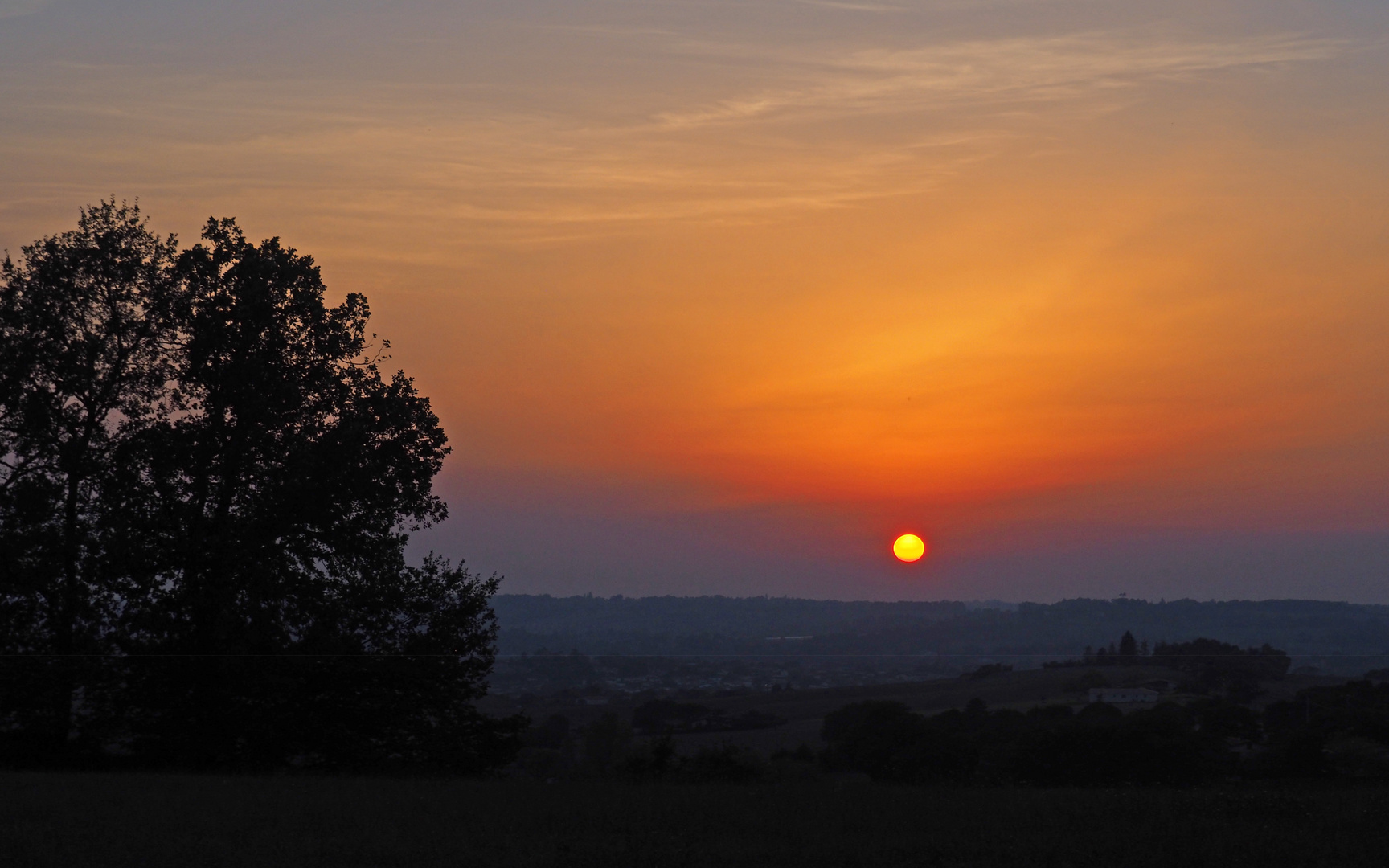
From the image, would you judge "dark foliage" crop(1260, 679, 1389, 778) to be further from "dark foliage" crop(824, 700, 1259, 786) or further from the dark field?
the dark field

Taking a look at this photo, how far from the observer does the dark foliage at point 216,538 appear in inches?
1035

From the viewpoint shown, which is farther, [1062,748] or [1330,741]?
[1062,748]

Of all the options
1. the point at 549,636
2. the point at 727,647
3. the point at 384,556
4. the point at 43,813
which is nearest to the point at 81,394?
the point at 384,556

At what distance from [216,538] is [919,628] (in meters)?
137

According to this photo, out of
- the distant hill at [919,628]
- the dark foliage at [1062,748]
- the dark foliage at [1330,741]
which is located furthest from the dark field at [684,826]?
the distant hill at [919,628]

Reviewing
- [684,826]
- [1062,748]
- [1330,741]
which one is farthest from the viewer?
[1062,748]

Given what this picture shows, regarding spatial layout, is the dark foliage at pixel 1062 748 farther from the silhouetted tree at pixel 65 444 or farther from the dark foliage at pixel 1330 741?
the silhouetted tree at pixel 65 444

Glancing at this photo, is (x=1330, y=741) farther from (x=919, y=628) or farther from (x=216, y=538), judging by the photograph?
(x=919, y=628)

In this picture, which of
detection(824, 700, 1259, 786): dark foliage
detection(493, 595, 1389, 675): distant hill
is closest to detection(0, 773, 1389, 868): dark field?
detection(824, 700, 1259, 786): dark foliage

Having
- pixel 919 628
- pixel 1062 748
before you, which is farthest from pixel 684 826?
pixel 919 628

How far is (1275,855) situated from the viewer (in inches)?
532

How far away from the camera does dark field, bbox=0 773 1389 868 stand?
1369 cm

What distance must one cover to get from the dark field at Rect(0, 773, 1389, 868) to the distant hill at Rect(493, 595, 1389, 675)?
8707 centimetres

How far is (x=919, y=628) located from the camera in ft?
503
